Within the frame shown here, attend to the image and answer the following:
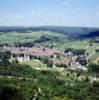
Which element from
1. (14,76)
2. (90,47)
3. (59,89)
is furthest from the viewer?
(90,47)

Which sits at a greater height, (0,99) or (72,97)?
(0,99)

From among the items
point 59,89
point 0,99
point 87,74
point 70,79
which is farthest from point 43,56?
point 0,99

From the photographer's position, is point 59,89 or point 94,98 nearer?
point 94,98

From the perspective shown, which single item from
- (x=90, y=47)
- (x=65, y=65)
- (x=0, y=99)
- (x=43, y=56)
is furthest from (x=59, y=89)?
(x=90, y=47)

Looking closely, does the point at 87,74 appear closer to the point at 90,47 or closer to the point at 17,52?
the point at 17,52

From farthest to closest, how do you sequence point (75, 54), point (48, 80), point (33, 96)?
point (75, 54)
point (48, 80)
point (33, 96)

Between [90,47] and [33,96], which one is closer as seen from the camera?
[33,96]

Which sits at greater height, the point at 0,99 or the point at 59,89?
the point at 0,99

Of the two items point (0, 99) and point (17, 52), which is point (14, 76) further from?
point (17, 52)

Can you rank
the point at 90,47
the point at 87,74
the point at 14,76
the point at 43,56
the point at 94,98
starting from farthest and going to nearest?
the point at 90,47, the point at 43,56, the point at 87,74, the point at 14,76, the point at 94,98
